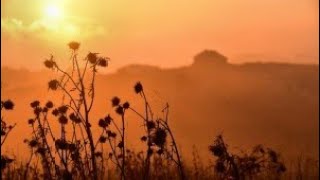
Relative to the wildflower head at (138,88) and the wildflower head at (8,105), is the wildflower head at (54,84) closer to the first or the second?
the wildflower head at (8,105)

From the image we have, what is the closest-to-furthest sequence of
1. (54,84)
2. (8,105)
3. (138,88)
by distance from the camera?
1. (8,105)
2. (138,88)
3. (54,84)

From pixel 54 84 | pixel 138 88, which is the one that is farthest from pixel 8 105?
pixel 138 88

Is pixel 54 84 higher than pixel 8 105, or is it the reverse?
pixel 54 84

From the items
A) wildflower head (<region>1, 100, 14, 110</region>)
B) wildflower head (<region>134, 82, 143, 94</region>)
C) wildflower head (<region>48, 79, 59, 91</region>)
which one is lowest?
wildflower head (<region>1, 100, 14, 110</region>)

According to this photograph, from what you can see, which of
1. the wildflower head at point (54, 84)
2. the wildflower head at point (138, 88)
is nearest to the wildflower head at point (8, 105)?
the wildflower head at point (54, 84)

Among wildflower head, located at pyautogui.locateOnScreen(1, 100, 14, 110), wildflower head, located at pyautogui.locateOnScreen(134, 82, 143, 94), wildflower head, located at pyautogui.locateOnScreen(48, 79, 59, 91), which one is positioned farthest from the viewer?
wildflower head, located at pyautogui.locateOnScreen(48, 79, 59, 91)

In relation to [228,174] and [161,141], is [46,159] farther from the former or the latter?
[228,174]

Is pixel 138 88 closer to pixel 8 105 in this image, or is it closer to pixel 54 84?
pixel 54 84

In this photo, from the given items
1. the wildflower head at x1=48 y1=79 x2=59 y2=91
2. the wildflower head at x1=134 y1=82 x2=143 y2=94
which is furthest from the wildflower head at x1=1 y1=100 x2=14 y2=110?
the wildflower head at x1=134 y1=82 x2=143 y2=94

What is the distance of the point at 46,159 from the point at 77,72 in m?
1.50

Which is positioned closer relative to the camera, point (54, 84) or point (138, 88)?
point (138, 88)

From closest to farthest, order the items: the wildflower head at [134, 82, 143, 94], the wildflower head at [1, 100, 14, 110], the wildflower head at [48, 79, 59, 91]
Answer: the wildflower head at [1, 100, 14, 110]
the wildflower head at [134, 82, 143, 94]
the wildflower head at [48, 79, 59, 91]

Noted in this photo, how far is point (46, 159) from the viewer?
10883 mm

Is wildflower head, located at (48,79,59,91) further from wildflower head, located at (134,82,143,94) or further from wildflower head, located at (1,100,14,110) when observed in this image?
wildflower head, located at (134,82,143,94)
